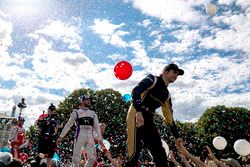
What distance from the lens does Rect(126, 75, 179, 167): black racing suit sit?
5133 mm

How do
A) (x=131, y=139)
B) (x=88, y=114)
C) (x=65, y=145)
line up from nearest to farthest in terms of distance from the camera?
(x=131, y=139) → (x=88, y=114) → (x=65, y=145)

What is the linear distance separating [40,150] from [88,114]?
1912mm

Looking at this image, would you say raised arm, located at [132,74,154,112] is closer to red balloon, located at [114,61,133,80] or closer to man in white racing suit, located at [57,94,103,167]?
man in white racing suit, located at [57,94,103,167]

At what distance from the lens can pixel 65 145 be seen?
128ft

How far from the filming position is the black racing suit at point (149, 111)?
5.13 meters

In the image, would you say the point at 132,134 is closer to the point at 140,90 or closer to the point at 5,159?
the point at 140,90

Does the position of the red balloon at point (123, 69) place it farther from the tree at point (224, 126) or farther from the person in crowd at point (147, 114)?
the tree at point (224, 126)

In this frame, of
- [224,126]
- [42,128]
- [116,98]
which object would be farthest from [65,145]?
[42,128]

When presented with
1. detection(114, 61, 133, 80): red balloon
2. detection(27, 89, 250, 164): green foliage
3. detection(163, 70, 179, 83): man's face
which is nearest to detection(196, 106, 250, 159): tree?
detection(27, 89, 250, 164): green foliage

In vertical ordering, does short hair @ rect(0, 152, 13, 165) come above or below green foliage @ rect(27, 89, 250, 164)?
below

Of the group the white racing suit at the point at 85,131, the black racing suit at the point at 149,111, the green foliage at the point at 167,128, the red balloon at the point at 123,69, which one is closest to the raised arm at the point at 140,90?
the black racing suit at the point at 149,111

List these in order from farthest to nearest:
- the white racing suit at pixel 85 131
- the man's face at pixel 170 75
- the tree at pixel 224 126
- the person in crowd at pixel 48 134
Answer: the tree at pixel 224 126, the person in crowd at pixel 48 134, the white racing suit at pixel 85 131, the man's face at pixel 170 75

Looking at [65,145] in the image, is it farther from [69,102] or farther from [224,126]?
[224,126]

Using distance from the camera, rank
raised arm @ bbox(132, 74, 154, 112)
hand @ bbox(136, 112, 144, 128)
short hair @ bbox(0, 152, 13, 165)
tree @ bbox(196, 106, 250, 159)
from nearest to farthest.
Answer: short hair @ bbox(0, 152, 13, 165), hand @ bbox(136, 112, 144, 128), raised arm @ bbox(132, 74, 154, 112), tree @ bbox(196, 106, 250, 159)
